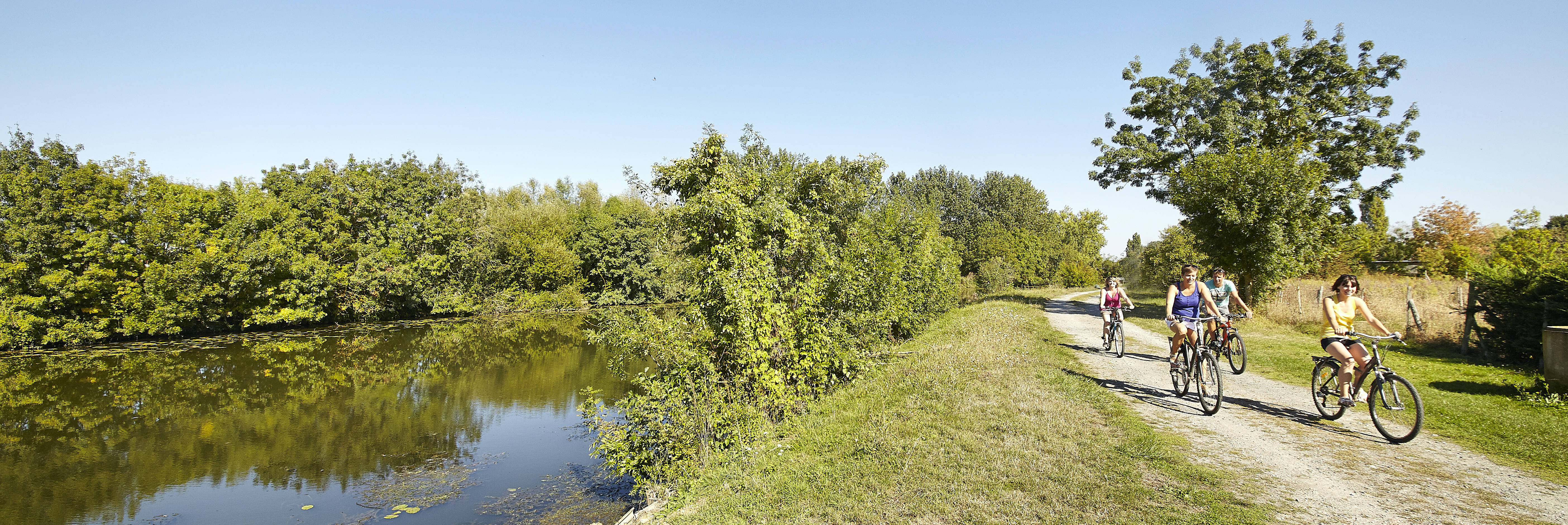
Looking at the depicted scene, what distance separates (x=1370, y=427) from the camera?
719 centimetres

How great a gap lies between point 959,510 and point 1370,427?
215 inches

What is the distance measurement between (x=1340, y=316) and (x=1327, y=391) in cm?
99

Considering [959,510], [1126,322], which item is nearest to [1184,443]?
[959,510]

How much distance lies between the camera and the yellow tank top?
23.4 feet

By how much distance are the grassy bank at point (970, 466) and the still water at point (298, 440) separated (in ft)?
9.13

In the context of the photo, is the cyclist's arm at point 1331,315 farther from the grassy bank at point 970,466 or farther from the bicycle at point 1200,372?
the grassy bank at point 970,466

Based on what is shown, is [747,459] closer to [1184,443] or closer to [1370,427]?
[1184,443]

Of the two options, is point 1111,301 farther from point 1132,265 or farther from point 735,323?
point 1132,265

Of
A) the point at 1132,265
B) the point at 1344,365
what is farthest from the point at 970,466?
the point at 1132,265

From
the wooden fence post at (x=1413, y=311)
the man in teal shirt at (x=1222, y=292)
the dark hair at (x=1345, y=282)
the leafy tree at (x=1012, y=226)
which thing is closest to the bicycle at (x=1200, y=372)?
the man in teal shirt at (x=1222, y=292)

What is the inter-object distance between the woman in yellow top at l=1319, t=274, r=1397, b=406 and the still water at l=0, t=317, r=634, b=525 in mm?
8825

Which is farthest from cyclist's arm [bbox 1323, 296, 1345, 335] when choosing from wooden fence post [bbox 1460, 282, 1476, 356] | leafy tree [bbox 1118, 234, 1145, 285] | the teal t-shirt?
leafy tree [bbox 1118, 234, 1145, 285]

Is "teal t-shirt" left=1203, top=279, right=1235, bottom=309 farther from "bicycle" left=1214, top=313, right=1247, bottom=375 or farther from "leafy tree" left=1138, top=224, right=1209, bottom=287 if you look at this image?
"leafy tree" left=1138, top=224, right=1209, bottom=287

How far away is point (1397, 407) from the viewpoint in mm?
6590
